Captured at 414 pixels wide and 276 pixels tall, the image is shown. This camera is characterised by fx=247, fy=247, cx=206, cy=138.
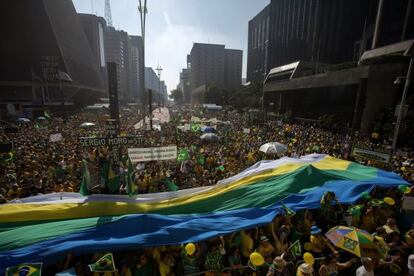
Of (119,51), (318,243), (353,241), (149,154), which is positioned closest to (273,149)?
(149,154)

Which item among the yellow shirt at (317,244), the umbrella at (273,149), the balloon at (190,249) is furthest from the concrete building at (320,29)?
the balloon at (190,249)

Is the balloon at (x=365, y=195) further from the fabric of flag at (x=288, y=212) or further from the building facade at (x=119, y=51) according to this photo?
the building facade at (x=119, y=51)

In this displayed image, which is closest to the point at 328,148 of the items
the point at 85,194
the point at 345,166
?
the point at 345,166

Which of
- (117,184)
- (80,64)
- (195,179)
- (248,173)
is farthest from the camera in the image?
(80,64)

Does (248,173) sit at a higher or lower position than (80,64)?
lower

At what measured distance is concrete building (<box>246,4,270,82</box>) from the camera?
101312 mm

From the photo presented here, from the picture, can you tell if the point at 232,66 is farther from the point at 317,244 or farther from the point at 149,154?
the point at 317,244

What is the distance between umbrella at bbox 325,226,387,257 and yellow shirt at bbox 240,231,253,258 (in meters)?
1.53

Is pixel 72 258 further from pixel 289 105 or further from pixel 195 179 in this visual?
pixel 289 105

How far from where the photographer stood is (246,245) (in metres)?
5.13

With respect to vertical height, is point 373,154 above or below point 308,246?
above

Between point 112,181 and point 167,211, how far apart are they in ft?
7.77

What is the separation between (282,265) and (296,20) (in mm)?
74438

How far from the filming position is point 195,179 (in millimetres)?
10172
